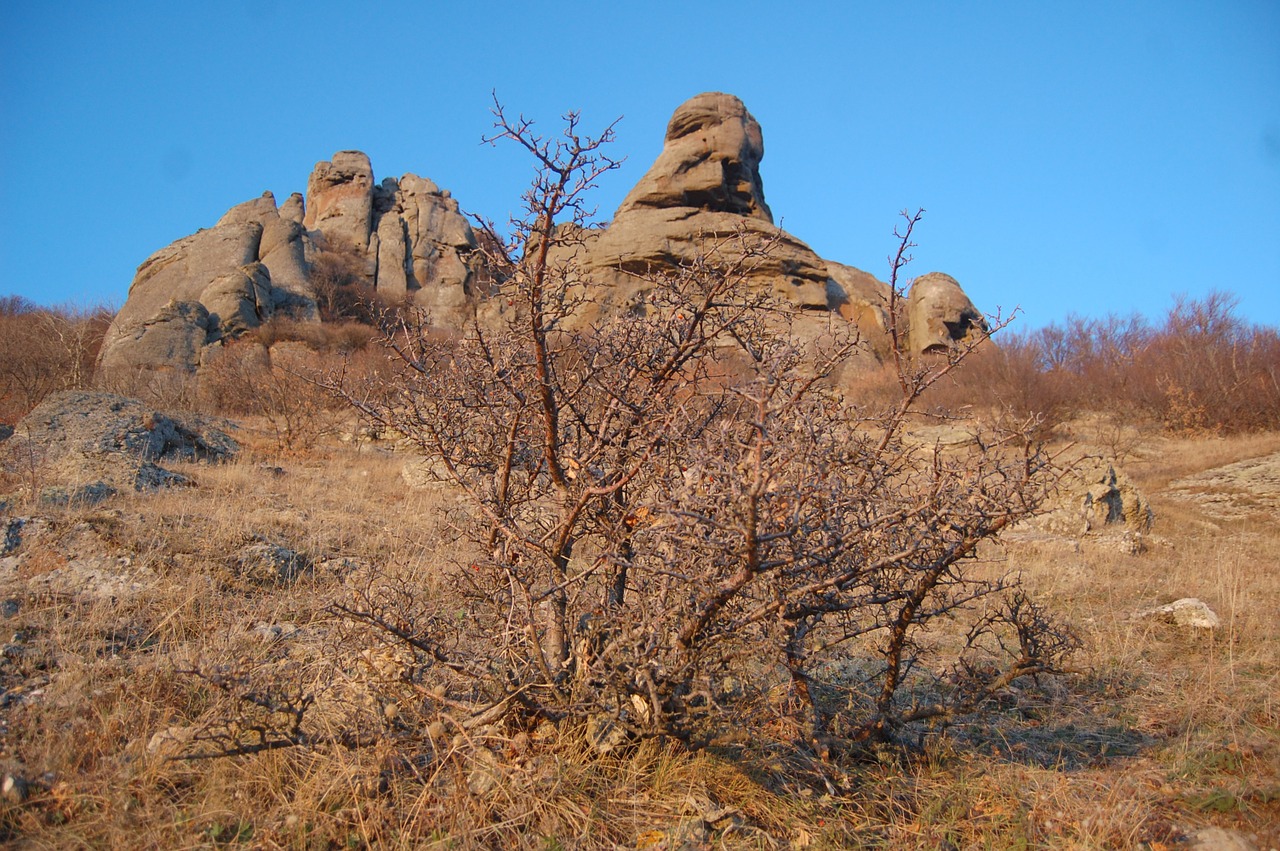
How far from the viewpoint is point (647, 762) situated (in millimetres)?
2787

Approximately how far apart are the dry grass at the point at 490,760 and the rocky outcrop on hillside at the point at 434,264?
1795 cm

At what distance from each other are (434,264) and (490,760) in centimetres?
3772

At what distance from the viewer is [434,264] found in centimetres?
3809

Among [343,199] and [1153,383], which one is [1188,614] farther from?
[343,199]

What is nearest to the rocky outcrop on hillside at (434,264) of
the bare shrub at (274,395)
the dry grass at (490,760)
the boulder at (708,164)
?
the boulder at (708,164)

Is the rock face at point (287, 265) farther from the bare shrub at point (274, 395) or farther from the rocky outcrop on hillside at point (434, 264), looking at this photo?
the bare shrub at point (274, 395)

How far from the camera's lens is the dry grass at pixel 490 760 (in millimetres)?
2500

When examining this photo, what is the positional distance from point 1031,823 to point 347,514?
577cm

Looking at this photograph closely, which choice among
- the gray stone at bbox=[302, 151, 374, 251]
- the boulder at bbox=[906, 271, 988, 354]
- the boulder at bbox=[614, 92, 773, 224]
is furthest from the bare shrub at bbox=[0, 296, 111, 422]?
the boulder at bbox=[906, 271, 988, 354]

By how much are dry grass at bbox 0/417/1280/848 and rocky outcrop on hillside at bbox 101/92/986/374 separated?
17952 millimetres

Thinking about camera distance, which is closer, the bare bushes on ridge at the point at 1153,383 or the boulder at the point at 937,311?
the bare bushes on ridge at the point at 1153,383

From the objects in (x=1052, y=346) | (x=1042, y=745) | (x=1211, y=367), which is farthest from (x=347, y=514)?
(x=1052, y=346)

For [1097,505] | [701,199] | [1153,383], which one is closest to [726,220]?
[701,199]

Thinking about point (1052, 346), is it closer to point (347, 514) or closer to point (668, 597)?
point (347, 514)
